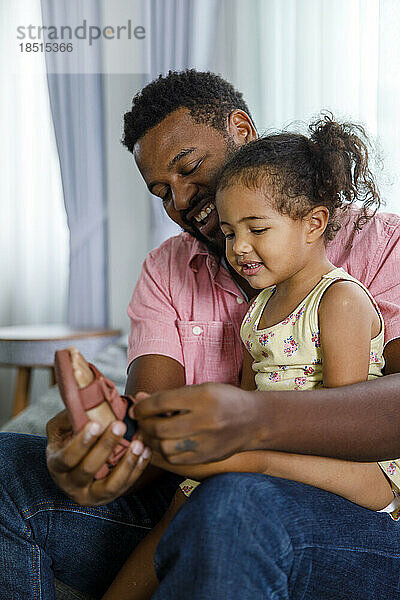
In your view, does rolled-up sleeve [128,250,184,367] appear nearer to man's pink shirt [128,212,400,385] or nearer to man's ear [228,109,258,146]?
man's pink shirt [128,212,400,385]

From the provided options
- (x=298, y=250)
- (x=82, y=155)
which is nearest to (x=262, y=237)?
(x=298, y=250)

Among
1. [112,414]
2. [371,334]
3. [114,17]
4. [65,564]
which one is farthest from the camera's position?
[114,17]

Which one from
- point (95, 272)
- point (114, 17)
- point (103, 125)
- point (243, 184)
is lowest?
point (95, 272)

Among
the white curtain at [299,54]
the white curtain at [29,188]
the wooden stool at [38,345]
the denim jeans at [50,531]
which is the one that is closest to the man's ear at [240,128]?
the white curtain at [299,54]

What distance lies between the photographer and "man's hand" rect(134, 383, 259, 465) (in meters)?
0.75

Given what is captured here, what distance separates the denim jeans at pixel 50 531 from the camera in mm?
1073

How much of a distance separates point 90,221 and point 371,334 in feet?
8.52

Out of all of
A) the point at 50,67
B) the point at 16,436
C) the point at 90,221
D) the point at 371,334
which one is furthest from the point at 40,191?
the point at 371,334

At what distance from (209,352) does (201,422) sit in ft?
1.87

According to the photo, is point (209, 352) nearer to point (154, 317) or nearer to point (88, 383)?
point (154, 317)

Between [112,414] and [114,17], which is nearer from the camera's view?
[112,414]

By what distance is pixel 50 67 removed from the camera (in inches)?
132

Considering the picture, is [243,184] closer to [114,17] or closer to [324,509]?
[324,509]

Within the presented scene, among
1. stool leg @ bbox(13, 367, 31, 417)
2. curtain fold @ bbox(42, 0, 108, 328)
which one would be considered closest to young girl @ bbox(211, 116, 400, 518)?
stool leg @ bbox(13, 367, 31, 417)
